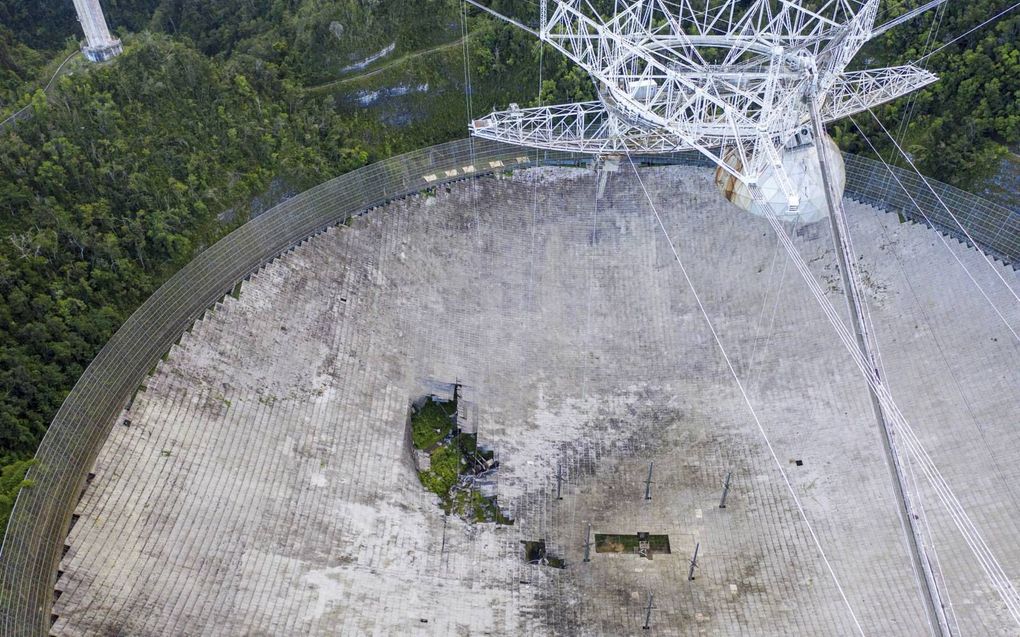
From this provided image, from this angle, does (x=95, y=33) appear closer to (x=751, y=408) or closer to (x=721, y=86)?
(x=721, y=86)

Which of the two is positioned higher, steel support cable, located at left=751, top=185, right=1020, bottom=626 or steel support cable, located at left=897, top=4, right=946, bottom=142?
steel support cable, located at left=897, top=4, right=946, bottom=142

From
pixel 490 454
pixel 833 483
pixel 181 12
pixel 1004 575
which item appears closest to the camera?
pixel 1004 575

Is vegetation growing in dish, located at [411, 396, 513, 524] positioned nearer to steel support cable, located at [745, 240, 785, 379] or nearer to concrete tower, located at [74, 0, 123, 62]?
steel support cable, located at [745, 240, 785, 379]

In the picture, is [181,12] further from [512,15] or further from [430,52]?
[512,15]

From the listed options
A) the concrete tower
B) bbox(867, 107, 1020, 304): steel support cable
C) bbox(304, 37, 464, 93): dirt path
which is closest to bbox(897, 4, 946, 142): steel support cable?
bbox(867, 107, 1020, 304): steel support cable

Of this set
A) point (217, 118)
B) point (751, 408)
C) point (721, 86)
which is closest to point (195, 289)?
point (217, 118)

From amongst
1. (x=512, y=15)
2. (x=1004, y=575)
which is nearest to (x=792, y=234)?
(x=1004, y=575)

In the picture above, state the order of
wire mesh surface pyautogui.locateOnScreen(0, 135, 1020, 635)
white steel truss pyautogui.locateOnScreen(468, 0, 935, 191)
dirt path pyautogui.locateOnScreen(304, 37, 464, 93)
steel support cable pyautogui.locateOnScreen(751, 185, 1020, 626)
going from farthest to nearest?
dirt path pyautogui.locateOnScreen(304, 37, 464, 93) < white steel truss pyautogui.locateOnScreen(468, 0, 935, 191) < steel support cable pyautogui.locateOnScreen(751, 185, 1020, 626) < wire mesh surface pyautogui.locateOnScreen(0, 135, 1020, 635)
